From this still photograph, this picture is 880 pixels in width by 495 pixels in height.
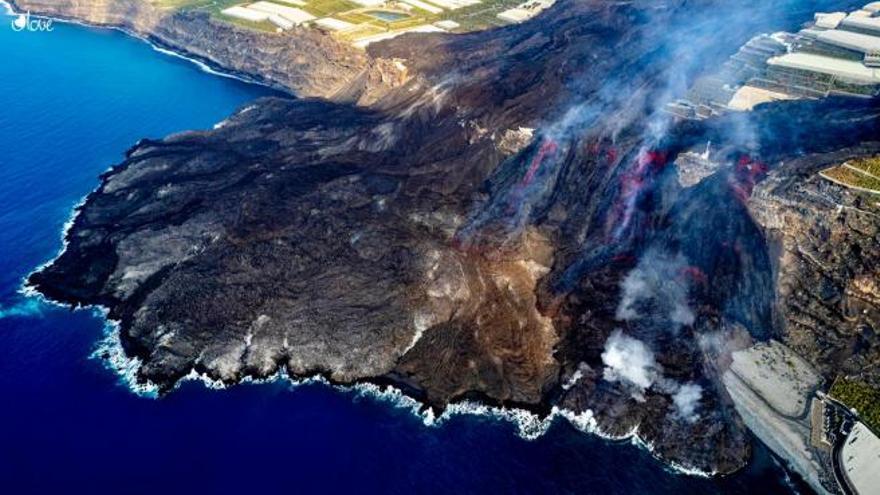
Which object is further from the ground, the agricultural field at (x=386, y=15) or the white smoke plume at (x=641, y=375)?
the agricultural field at (x=386, y=15)

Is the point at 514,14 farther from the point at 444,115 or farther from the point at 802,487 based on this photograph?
the point at 802,487

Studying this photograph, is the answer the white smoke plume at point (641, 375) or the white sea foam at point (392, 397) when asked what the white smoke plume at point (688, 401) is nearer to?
the white smoke plume at point (641, 375)

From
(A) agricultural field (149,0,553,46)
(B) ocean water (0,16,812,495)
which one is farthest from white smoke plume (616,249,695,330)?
(A) agricultural field (149,0,553,46)

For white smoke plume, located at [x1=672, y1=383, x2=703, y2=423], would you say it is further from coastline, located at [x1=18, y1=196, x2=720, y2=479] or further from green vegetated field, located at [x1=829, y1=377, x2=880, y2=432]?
green vegetated field, located at [x1=829, y1=377, x2=880, y2=432]

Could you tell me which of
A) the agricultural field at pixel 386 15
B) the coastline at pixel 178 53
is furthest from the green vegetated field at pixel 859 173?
the coastline at pixel 178 53

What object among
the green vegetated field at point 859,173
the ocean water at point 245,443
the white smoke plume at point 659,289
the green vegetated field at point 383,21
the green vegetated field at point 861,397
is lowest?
the ocean water at point 245,443

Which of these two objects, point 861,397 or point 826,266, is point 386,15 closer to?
point 826,266
